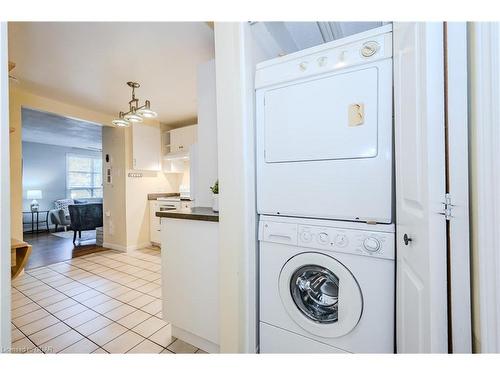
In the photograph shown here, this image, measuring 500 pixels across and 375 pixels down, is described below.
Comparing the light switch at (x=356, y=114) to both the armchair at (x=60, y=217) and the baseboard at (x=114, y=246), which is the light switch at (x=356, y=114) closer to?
the baseboard at (x=114, y=246)

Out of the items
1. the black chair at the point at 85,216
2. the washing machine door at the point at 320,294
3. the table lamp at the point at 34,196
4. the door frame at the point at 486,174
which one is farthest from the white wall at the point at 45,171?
the door frame at the point at 486,174

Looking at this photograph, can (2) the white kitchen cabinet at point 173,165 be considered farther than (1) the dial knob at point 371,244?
Yes

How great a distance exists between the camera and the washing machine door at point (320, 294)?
1.00m

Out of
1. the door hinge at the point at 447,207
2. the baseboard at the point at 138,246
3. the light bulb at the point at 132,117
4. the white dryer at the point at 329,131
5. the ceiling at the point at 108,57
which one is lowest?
the baseboard at the point at 138,246

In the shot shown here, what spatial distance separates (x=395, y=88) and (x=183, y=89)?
2.62 metres

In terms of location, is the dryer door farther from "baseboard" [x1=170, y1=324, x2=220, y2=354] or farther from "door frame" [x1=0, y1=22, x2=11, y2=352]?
"baseboard" [x1=170, y1=324, x2=220, y2=354]

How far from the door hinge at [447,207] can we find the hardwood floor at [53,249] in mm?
4338

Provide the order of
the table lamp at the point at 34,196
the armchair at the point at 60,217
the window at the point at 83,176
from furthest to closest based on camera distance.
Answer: the window at the point at 83,176
the table lamp at the point at 34,196
the armchair at the point at 60,217

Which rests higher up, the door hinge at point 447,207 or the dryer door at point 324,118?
the dryer door at point 324,118

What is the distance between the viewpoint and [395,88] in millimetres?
903

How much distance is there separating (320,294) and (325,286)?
5 cm

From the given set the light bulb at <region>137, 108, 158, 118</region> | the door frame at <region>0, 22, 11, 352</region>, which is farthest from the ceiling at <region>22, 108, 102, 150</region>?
the door frame at <region>0, 22, 11, 352</region>

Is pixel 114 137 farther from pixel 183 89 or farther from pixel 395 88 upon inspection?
pixel 395 88
